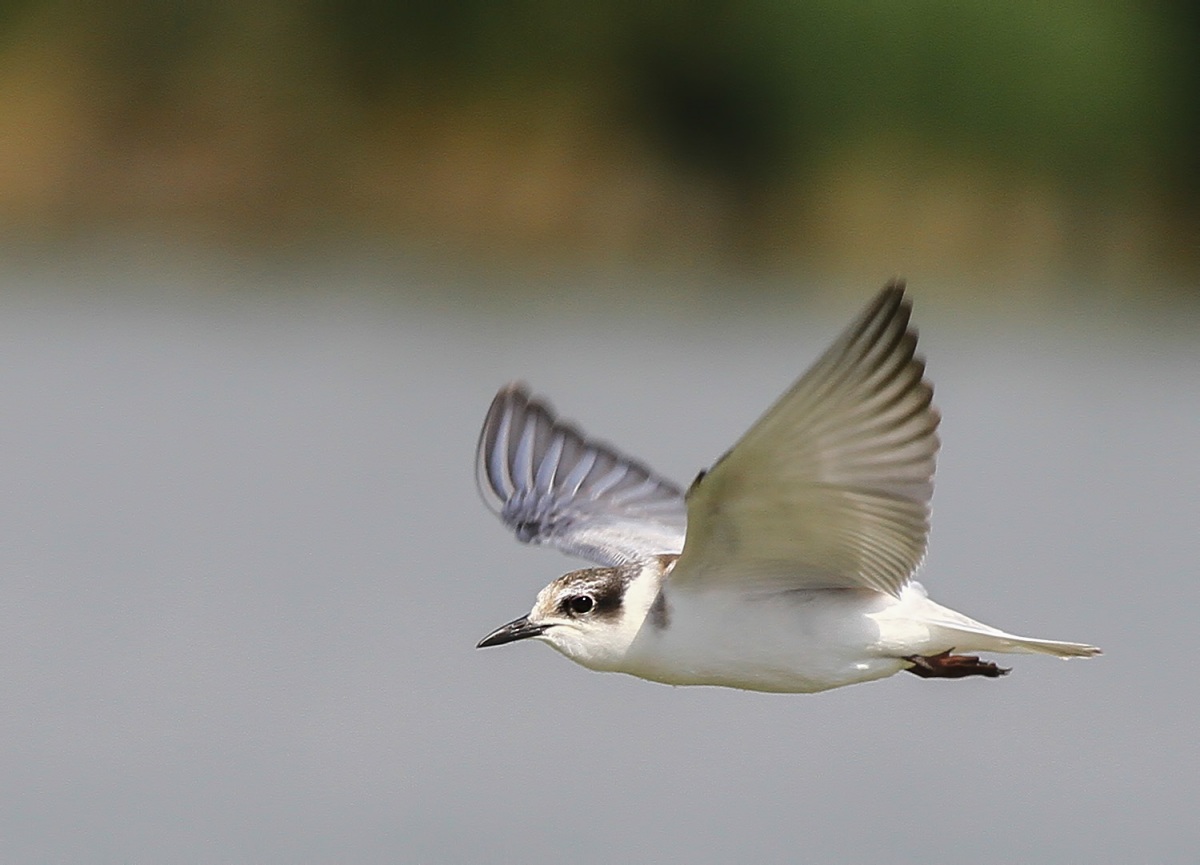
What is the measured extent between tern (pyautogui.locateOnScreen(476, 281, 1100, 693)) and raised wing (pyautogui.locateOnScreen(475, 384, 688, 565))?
65 cm

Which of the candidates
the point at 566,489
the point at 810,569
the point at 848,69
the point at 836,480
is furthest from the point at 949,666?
the point at 848,69

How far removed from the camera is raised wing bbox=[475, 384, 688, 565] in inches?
316

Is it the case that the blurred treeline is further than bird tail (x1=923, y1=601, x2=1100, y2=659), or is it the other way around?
the blurred treeline

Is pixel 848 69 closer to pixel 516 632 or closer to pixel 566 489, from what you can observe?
pixel 566 489

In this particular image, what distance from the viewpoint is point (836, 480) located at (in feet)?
20.7

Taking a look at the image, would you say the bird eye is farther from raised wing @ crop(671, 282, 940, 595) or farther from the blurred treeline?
the blurred treeline

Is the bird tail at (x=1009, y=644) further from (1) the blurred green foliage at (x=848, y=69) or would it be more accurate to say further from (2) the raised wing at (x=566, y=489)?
(1) the blurred green foliage at (x=848, y=69)

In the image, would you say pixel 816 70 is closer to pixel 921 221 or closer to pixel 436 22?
pixel 921 221

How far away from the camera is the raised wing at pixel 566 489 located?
8.04 meters

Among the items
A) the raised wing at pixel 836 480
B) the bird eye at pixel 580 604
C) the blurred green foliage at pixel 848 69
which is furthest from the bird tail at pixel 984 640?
the blurred green foliage at pixel 848 69

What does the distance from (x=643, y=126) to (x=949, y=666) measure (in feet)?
38.1

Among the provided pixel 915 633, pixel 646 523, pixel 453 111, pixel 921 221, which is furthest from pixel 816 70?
pixel 915 633

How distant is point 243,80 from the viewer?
19.5 meters

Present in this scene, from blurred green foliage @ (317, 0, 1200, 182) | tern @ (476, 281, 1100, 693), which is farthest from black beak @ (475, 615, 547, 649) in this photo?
blurred green foliage @ (317, 0, 1200, 182)
